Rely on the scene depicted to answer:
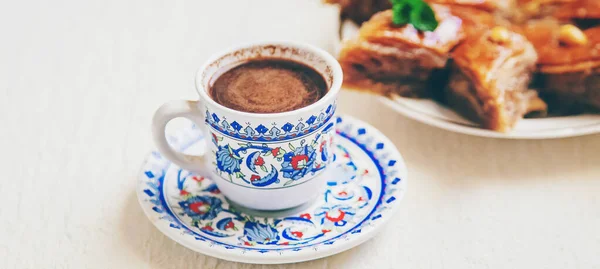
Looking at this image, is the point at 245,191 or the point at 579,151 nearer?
the point at 245,191

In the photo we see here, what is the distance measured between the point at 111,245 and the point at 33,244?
127mm

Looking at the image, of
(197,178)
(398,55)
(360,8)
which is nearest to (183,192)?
(197,178)

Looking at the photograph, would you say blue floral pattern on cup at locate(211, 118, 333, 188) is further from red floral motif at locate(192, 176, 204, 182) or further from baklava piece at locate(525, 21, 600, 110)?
baklava piece at locate(525, 21, 600, 110)

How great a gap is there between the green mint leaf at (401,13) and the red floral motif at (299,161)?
19.5 inches

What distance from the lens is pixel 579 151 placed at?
123 centimetres

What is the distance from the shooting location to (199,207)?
3.28 ft

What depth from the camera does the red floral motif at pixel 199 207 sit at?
39.0 inches

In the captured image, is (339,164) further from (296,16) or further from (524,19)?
(296,16)

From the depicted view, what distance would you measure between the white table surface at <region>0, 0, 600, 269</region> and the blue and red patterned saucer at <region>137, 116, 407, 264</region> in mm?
53

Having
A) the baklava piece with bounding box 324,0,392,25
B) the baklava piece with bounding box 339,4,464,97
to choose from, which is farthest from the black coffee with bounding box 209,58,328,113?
the baklava piece with bounding box 324,0,392,25

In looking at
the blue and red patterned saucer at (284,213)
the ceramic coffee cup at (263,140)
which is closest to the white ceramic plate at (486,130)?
the blue and red patterned saucer at (284,213)

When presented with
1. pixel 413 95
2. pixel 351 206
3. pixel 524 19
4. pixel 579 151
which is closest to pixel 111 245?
pixel 351 206

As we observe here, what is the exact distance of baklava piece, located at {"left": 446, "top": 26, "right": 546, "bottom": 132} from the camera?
1.21 metres

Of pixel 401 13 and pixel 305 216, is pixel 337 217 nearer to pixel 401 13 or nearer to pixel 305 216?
pixel 305 216
